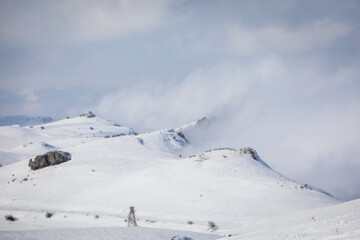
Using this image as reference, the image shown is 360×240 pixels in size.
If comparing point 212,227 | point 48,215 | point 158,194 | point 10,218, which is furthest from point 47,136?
point 212,227

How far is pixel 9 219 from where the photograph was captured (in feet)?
136

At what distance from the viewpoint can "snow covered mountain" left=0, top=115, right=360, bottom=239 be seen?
35875 millimetres

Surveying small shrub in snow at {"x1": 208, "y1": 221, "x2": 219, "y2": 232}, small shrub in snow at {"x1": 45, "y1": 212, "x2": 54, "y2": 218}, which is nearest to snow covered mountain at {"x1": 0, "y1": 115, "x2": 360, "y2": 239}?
small shrub in snow at {"x1": 208, "y1": 221, "x2": 219, "y2": 232}

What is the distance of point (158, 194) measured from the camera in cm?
4888

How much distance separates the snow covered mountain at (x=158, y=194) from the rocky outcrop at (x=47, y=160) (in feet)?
6.85

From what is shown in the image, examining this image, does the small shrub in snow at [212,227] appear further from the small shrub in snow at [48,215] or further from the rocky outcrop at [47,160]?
the rocky outcrop at [47,160]

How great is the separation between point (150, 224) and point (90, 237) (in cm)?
1879

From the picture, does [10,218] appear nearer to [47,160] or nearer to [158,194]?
[158,194]

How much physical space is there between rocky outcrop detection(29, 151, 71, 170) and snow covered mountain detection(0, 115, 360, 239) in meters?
2.09

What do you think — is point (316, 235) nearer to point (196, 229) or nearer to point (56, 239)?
point (56, 239)

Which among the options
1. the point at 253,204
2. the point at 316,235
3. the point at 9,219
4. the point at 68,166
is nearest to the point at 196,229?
the point at 253,204

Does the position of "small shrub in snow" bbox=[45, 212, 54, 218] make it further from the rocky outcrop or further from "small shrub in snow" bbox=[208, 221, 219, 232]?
the rocky outcrop

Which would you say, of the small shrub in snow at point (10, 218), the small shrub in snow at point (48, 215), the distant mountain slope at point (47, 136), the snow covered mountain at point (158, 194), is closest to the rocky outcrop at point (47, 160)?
the snow covered mountain at point (158, 194)

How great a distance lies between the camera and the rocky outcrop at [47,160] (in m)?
69.9
